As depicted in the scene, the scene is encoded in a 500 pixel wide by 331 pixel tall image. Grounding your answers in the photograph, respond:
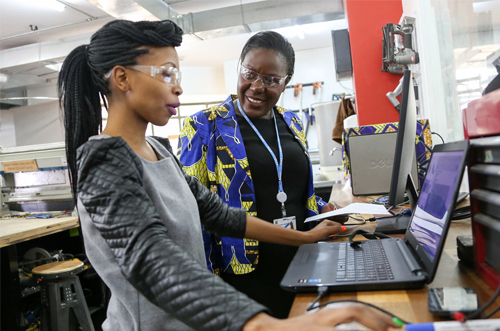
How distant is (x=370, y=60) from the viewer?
4.24 metres

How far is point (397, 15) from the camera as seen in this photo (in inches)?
160

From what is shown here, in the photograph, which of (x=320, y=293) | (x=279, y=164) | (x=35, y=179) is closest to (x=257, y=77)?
(x=279, y=164)

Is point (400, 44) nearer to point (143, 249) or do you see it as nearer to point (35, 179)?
point (143, 249)

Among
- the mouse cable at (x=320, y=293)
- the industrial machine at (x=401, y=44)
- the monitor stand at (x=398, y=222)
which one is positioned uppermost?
the industrial machine at (x=401, y=44)

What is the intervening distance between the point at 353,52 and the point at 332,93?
4.29 meters

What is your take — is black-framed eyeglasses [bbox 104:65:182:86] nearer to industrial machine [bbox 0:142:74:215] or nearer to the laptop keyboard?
the laptop keyboard

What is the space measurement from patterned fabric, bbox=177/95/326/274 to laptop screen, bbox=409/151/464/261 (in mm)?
620

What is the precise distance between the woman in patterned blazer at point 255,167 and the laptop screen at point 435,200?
595 mm

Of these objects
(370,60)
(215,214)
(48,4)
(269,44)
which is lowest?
(215,214)

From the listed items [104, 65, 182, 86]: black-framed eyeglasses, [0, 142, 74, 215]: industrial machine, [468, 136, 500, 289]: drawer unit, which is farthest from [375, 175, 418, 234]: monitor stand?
[0, 142, 74, 215]: industrial machine

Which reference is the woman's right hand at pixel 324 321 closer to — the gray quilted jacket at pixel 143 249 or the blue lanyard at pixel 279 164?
the gray quilted jacket at pixel 143 249

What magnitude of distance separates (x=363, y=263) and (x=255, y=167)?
2.27ft

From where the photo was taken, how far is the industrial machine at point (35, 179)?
11.3ft

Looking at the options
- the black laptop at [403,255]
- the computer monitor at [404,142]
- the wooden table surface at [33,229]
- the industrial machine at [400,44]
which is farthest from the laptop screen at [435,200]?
the wooden table surface at [33,229]
